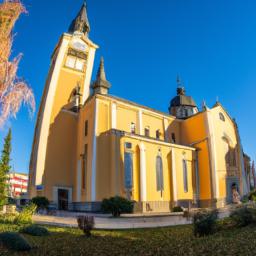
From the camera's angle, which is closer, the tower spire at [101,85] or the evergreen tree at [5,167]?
the evergreen tree at [5,167]

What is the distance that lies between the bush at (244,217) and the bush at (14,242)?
807 cm

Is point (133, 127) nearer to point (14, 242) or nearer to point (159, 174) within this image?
point (159, 174)

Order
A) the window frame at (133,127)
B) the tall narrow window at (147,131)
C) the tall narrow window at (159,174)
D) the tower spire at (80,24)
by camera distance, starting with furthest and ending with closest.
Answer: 1. the tower spire at (80,24)
2. the tall narrow window at (147,131)
3. the window frame at (133,127)
4. the tall narrow window at (159,174)

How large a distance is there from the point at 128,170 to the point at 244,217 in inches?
730

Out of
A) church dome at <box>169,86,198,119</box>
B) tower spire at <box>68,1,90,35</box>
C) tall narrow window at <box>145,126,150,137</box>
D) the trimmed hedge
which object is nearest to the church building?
tall narrow window at <box>145,126,150,137</box>

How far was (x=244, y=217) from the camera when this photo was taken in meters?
11.5

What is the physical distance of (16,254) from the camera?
8078 mm

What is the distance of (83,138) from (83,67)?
12778mm

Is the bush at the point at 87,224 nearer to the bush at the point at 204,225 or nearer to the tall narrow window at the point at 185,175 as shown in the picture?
the bush at the point at 204,225

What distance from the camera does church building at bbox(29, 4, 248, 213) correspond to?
29.6 meters

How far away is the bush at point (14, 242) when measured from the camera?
8.60 m

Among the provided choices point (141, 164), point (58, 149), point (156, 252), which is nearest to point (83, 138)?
point (58, 149)

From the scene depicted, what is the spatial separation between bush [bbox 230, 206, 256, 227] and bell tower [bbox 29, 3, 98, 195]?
81.6ft

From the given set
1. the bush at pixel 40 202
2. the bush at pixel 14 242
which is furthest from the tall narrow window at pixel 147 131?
the bush at pixel 14 242
